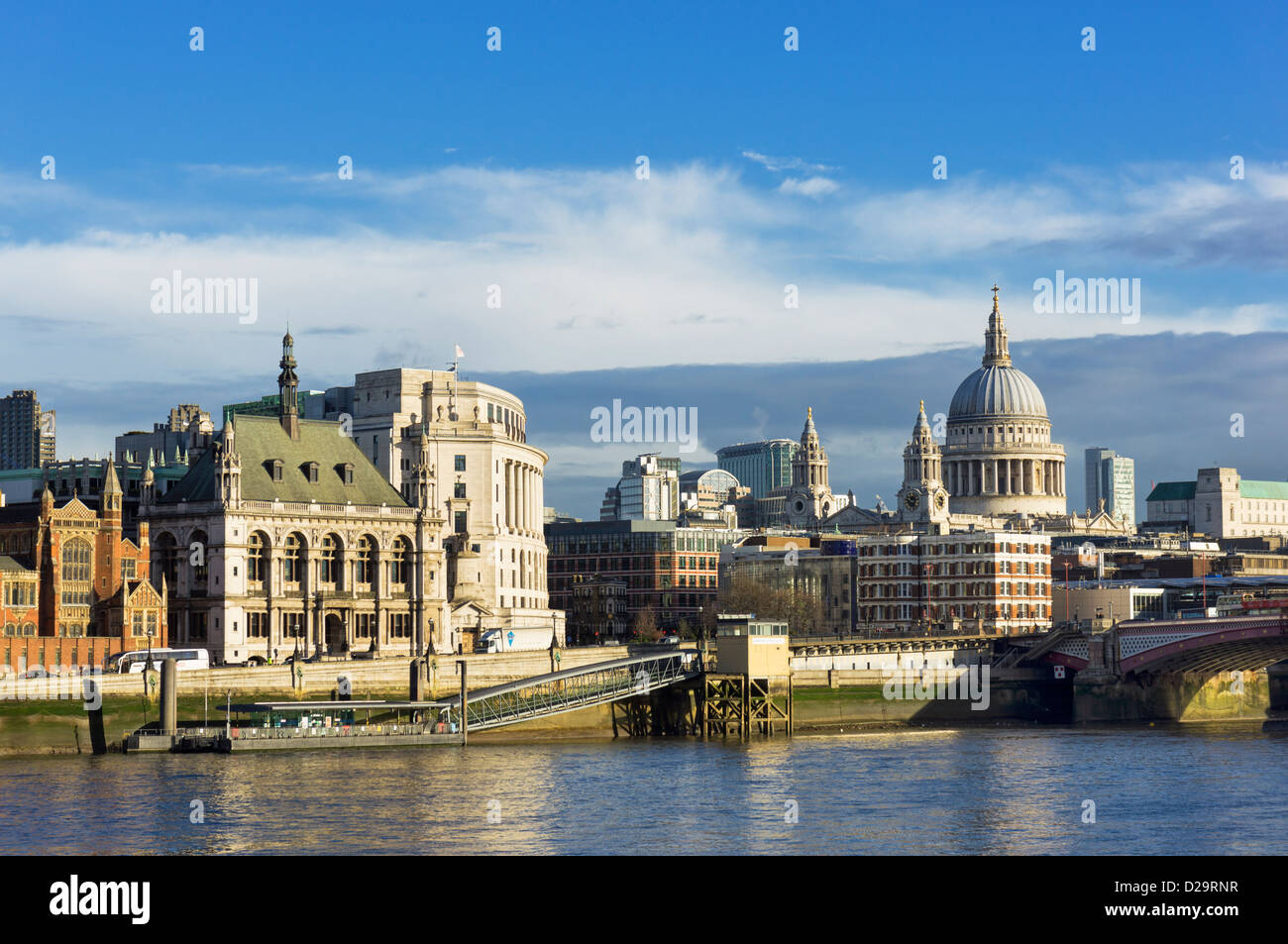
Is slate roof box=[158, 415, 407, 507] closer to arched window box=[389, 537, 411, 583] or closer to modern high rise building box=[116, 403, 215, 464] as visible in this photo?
arched window box=[389, 537, 411, 583]

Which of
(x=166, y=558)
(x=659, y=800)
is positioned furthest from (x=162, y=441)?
(x=659, y=800)

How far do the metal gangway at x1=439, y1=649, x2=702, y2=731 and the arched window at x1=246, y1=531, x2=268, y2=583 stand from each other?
20179mm

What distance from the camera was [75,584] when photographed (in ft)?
359

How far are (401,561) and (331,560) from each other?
6.06 metres

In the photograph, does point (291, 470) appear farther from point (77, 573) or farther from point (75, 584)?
point (75, 584)

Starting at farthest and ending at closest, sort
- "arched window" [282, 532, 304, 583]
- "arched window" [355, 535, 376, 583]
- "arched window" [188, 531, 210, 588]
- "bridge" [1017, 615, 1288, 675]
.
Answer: "arched window" [355, 535, 376, 583] < "bridge" [1017, 615, 1288, 675] < "arched window" [282, 532, 304, 583] < "arched window" [188, 531, 210, 588]

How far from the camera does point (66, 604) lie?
10838 centimetres

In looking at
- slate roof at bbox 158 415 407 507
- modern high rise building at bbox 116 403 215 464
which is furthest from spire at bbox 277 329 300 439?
modern high rise building at bbox 116 403 215 464

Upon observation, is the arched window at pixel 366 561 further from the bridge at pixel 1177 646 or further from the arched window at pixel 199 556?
the bridge at pixel 1177 646

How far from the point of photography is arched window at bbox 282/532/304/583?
12294 cm

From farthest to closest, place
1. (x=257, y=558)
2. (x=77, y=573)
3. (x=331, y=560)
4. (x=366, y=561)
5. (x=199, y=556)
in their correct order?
(x=366, y=561), (x=331, y=560), (x=257, y=558), (x=199, y=556), (x=77, y=573)
